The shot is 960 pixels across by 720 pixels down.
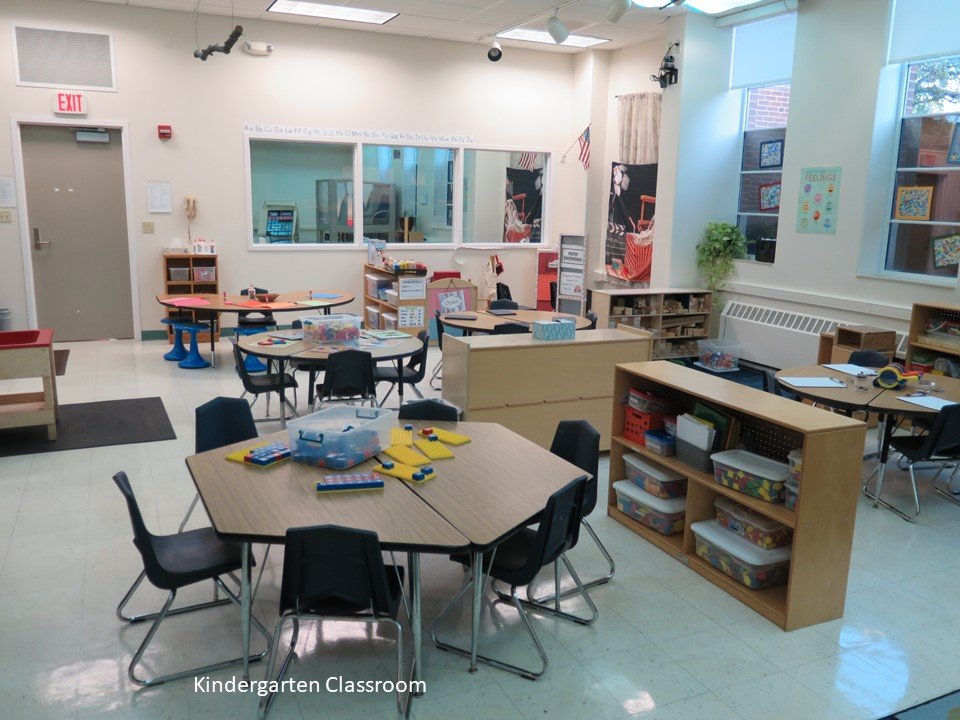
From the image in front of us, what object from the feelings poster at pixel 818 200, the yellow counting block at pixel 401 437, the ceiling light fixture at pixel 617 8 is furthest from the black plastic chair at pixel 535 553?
the feelings poster at pixel 818 200

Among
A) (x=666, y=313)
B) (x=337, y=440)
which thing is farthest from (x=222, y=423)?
(x=666, y=313)

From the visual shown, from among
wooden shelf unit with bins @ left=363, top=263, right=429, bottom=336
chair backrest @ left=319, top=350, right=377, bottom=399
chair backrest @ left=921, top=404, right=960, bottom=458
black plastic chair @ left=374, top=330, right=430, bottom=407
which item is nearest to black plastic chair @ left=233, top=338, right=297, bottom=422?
chair backrest @ left=319, top=350, right=377, bottom=399

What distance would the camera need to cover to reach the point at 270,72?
388 inches

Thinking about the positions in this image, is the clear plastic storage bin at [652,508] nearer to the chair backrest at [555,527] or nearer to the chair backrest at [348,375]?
the chair backrest at [555,527]

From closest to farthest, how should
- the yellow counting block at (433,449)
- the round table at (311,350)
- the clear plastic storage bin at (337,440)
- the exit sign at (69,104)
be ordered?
the clear plastic storage bin at (337,440) < the yellow counting block at (433,449) < the round table at (311,350) < the exit sign at (69,104)

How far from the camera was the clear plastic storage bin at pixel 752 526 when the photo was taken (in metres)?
3.80

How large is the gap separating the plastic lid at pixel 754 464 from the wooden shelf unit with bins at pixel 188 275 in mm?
7165

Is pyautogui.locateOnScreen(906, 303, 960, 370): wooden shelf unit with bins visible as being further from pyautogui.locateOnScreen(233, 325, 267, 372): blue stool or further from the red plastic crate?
pyautogui.locateOnScreen(233, 325, 267, 372): blue stool

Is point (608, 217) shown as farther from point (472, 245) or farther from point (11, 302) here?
point (11, 302)

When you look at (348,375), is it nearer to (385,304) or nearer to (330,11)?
(385,304)

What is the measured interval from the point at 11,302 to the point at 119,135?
7.67ft

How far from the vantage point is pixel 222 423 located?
414cm

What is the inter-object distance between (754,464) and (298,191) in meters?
7.98

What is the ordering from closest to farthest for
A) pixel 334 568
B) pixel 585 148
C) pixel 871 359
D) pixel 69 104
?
1. pixel 334 568
2. pixel 871 359
3. pixel 69 104
4. pixel 585 148
